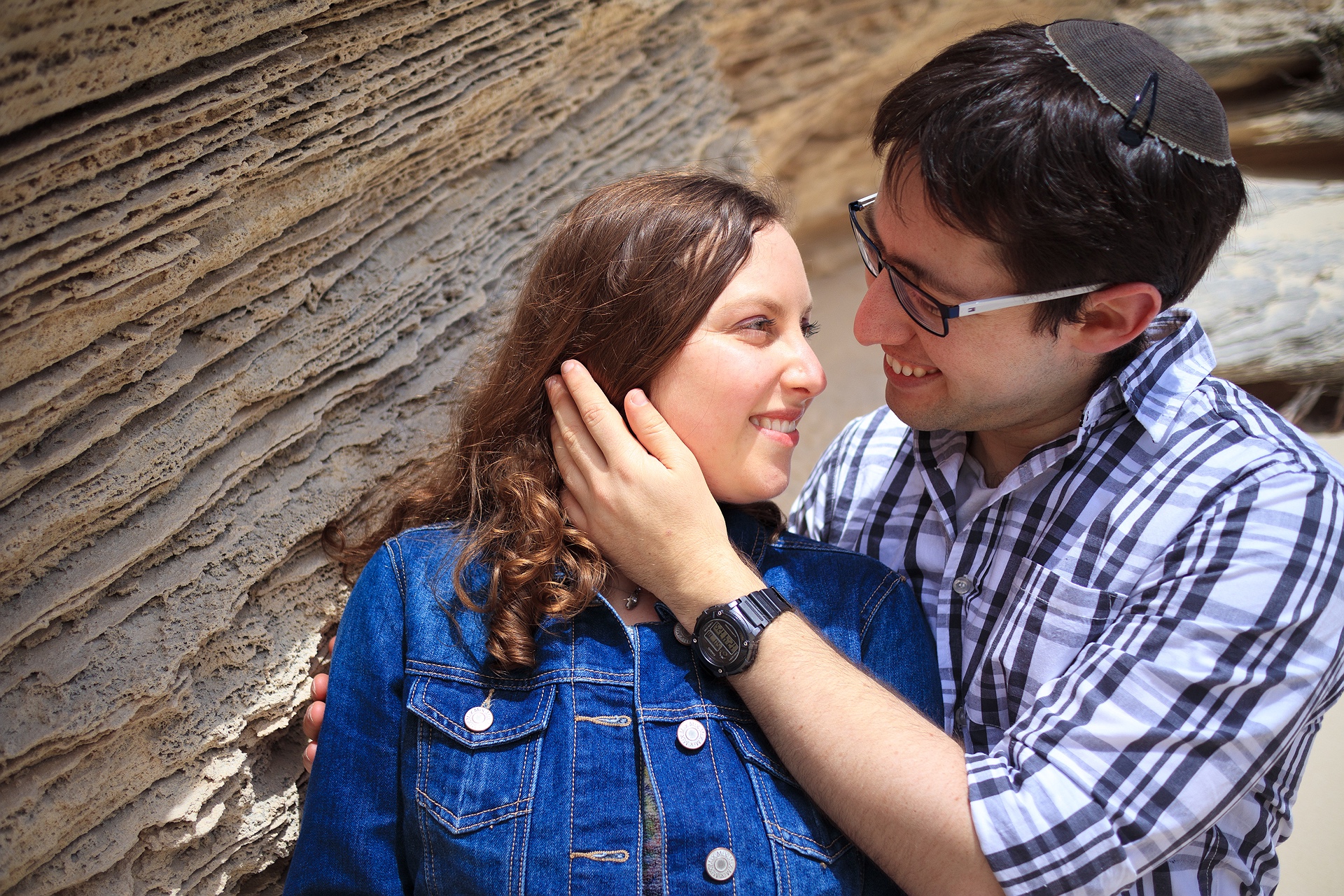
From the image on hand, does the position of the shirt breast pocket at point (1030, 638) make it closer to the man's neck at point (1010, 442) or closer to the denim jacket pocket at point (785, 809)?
the man's neck at point (1010, 442)

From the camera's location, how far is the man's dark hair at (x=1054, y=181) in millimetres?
1922

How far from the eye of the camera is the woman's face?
2.14m

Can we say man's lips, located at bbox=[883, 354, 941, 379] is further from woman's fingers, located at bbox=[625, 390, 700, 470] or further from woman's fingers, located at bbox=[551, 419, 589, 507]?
woman's fingers, located at bbox=[551, 419, 589, 507]

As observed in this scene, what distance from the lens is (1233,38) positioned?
602 centimetres

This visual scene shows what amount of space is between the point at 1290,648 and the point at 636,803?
1.31m

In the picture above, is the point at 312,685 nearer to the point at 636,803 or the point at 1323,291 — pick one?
the point at 636,803

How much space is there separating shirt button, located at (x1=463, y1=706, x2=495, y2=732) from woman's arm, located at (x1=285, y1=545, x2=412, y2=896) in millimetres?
187

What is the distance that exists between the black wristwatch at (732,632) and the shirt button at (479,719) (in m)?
0.49

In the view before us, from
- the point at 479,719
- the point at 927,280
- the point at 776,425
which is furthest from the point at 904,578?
the point at 479,719

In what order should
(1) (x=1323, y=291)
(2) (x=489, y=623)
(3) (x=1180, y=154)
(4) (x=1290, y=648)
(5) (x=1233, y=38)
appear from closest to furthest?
(4) (x=1290, y=648), (3) (x=1180, y=154), (2) (x=489, y=623), (1) (x=1323, y=291), (5) (x=1233, y=38)

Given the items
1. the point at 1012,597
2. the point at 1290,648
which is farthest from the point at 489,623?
the point at 1290,648

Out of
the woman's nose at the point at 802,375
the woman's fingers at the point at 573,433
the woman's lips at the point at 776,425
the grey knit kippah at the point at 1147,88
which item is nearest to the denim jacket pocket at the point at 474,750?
the woman's fingers at the point at 573,433

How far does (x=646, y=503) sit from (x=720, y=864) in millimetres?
775

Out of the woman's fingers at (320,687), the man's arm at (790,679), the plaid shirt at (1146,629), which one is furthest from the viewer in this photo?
the woman's fingers at (320,687)
